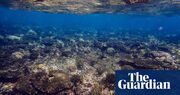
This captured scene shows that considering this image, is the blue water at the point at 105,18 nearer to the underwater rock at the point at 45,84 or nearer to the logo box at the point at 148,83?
the logo box at the point at 148,83

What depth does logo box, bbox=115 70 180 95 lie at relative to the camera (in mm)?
8694

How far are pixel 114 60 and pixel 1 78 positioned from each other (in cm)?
580

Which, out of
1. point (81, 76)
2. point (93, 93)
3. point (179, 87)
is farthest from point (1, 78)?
point (179, 87)

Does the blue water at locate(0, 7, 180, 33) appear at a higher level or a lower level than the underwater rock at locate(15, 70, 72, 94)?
lower

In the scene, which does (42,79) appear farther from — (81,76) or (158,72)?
(158,72)

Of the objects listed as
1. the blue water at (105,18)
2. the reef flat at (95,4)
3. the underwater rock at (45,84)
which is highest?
the reef flat at (95,4)

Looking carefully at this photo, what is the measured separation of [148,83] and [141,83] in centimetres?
24

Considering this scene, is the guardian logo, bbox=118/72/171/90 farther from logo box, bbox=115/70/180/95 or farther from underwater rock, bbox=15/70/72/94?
underwater rock, bbox=15/70/72/94

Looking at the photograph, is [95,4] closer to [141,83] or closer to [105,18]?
[141,83]

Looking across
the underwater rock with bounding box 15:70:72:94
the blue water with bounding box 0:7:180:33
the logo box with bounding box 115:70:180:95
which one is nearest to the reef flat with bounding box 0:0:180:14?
the logo box with bounding box 115:70:180:95

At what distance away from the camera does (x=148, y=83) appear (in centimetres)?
880

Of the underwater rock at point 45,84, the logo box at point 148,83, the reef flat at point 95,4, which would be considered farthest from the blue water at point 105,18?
the underwater rock at point 45,84

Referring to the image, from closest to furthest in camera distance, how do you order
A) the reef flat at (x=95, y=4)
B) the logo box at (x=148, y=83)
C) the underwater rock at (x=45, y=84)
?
1. the logo box at (x=148, y=83)
2. the underwater rock at (x=45, y=84)
3. the reef flat at (x=95, y=4)

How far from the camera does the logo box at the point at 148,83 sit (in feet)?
28.5
